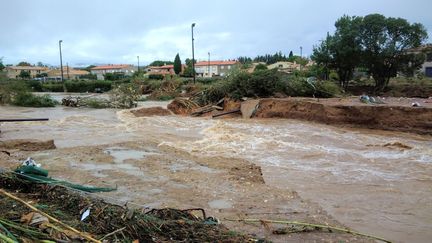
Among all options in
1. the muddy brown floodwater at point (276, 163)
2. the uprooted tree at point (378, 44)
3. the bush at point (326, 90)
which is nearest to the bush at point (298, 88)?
the bush at point (326, 90)

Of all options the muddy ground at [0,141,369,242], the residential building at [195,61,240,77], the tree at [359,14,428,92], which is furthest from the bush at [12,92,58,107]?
the residential building at [195,61,240,77]

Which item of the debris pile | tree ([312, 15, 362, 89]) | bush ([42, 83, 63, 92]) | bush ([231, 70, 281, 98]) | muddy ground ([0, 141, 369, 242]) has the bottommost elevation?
bush ([42, 83, 63, 92])

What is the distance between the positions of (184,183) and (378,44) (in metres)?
29.0

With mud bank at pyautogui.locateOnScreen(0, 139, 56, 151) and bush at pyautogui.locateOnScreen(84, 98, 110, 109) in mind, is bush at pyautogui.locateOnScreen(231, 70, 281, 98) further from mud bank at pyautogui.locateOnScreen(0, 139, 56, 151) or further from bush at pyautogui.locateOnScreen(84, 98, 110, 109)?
mud bank at pyautogui.locateOnScreen(0, 139, 56, 151)

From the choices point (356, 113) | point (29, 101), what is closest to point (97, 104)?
point (29, 101)

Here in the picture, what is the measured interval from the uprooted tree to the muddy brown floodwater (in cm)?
1631

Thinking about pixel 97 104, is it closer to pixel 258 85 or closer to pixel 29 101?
pixel 29 101

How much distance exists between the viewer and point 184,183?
8500 millimetres

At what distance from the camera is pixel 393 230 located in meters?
6.58

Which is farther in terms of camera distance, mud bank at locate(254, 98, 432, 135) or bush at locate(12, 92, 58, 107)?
bush at locate(12, 92, 58, 107)

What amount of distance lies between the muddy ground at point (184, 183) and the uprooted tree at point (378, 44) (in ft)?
83.5

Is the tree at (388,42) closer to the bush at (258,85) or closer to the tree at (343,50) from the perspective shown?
the tree at (343,50)

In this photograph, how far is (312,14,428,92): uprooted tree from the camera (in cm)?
3247

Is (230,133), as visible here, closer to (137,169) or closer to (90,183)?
(137,169)
